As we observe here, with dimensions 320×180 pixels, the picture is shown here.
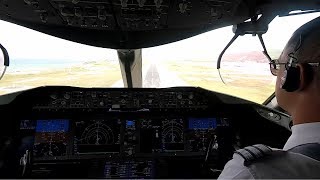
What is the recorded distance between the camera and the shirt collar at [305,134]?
87 centimetres

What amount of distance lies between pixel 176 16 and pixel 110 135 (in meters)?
1.19

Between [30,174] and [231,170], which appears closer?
[231,170]

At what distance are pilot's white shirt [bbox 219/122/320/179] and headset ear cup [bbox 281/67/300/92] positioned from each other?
105 millimetres

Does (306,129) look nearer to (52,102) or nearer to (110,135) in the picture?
(110,135)

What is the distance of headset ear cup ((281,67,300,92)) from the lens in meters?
0.95

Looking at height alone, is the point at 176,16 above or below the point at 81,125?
above

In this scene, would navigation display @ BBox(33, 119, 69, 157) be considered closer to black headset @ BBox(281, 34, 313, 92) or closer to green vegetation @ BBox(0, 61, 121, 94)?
green vegetation @ BBox(0, 61, 121, 94)

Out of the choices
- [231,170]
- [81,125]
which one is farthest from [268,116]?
[231,170]

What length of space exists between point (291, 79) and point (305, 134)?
16cm

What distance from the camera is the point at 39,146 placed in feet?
9.07

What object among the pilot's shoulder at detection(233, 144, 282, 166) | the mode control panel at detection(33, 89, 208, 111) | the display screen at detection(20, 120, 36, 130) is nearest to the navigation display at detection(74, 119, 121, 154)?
the mode control panel at detection(33, 89, 208, 111)

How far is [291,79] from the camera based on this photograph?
0.97 metres

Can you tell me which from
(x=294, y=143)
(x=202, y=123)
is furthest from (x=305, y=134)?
(x=202, y=123)

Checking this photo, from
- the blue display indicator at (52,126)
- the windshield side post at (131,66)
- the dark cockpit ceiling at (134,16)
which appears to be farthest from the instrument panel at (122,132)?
the dark cockpit ceiling at (134,16)
